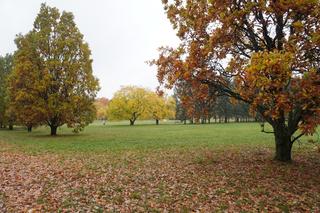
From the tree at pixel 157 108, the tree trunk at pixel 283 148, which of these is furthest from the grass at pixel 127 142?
the tree at pixel 157 108

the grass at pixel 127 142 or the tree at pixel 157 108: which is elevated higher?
the tree at pixel 157 108

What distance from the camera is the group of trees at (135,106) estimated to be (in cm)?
7688

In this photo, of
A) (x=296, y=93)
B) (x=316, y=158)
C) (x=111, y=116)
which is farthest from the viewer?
(x=111, y=116)

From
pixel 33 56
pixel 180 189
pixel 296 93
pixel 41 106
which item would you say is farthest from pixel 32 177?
pixel 33 56

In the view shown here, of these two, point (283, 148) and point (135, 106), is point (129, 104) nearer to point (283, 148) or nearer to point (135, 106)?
point (135, 106)

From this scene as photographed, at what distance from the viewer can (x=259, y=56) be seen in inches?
324

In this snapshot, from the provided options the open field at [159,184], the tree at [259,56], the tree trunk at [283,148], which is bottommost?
the open field at [159,184]

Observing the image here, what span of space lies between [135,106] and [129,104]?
1.81m

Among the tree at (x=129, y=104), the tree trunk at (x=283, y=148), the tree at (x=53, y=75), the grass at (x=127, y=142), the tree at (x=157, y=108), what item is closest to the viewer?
the tree trunk at (x=283, y=148)

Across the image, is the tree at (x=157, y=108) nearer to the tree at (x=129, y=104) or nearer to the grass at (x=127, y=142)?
the tree at (x=129, y=104)

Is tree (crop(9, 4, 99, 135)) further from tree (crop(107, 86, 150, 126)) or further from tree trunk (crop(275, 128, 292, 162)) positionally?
tree (crop(107, 86, 150, 126))

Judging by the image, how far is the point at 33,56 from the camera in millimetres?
31578

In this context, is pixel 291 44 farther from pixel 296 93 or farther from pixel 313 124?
pixel 313 124

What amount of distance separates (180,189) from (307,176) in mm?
5430
